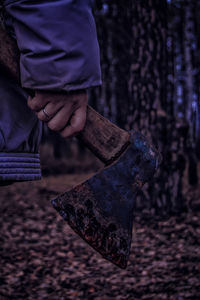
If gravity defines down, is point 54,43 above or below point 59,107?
above

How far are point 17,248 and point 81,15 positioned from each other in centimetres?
356

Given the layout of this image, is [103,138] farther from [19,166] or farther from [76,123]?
[19,166]

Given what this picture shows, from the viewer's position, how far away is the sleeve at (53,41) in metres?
1.36

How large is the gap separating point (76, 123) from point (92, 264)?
2556 mm

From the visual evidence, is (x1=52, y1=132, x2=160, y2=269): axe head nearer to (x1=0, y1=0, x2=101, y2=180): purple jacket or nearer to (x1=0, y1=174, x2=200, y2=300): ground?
(x1=0, y1=0, x2=101, y2=180): purple jacket

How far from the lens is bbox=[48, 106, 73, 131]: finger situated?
1.49 m

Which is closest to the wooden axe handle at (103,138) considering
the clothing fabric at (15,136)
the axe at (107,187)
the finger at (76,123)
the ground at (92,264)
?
the axe at (107,187)

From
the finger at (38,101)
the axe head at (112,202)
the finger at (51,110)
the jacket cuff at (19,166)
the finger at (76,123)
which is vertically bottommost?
the axe head at (112,202)

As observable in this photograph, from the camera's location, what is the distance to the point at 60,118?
4.91ft

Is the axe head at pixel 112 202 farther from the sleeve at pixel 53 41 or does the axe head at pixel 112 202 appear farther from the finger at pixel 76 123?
the sleeve at pixel 53 41

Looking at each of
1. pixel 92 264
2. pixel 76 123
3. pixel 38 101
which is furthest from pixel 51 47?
pixel 92 264

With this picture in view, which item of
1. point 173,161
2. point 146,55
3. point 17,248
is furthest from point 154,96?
point 17,248

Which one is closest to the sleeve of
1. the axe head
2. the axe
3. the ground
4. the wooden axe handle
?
the axe

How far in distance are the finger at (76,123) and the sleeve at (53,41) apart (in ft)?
0.51
